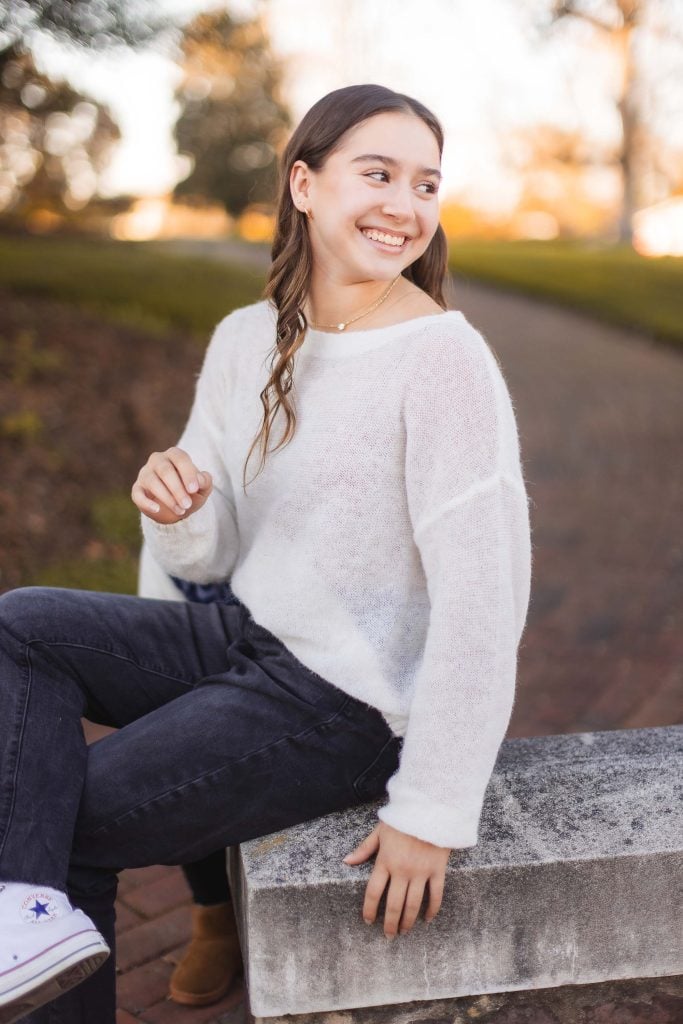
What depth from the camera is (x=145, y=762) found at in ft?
5.83

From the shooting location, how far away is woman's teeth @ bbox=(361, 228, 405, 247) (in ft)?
6.29

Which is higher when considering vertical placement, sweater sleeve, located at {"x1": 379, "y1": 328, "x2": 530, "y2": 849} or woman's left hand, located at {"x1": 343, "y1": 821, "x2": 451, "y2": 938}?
sweater sleeve, located at {"x1": 379, "y1": 328, "x2": 530, "y2": 849}

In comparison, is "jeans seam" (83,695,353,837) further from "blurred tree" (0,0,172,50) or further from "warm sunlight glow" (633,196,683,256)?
"warm sunlight glow" (633,196,683,256)

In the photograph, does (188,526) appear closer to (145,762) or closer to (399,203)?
(145,762)

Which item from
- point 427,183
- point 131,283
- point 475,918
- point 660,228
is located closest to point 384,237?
point 427,183

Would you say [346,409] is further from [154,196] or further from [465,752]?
[154,196]

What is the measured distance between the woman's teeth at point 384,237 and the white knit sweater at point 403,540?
→ 0.17 meters

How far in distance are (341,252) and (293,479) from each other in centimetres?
A: 43

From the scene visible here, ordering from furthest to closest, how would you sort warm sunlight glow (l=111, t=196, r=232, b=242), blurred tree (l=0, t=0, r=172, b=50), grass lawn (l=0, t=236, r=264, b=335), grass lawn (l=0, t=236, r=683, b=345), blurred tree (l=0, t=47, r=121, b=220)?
1. warm sunlight glow (l=111, t=196, r=232, b=242)
2. grass lawn (l=0, t=236, r=683, b=345)
3. grass lawn (l=0, t=236, r=264, b=335)
4. blurred tree (l=0, t=47, r=121, b=220)
5. blurred tree (l=0, t=0, r=172, b=50)

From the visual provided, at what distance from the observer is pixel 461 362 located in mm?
1756

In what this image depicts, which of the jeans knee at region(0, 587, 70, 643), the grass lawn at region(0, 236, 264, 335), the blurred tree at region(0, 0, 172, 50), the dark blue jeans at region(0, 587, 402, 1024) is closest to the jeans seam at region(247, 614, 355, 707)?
the dark blue jeans at region(0, 587, 402, 1024)

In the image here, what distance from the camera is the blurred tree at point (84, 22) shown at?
429 centimetres

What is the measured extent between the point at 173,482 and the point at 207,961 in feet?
3.46

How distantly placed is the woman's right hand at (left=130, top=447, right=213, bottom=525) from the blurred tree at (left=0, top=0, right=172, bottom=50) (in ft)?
10.1
